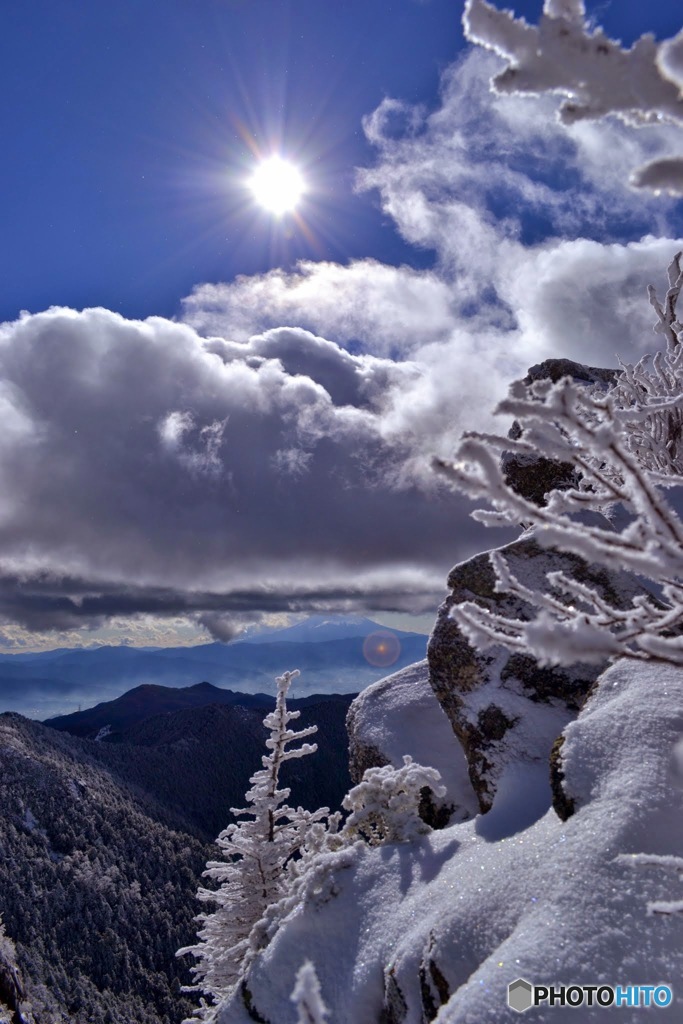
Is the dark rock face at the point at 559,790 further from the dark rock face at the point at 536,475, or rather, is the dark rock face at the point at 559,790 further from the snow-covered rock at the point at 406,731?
the dark rock face at the point at 536,475

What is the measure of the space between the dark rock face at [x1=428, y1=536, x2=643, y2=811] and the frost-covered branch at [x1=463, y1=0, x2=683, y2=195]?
8.32m

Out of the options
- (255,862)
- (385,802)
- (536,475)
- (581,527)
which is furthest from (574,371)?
(581,527)

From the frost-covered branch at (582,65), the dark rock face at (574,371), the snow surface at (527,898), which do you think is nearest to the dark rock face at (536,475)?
the dark rock face at (574,371)

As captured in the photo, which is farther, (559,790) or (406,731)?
(406,731)

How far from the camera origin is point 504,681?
12180 millimetres

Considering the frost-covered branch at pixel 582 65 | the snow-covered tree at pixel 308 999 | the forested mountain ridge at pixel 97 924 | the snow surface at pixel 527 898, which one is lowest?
the forested mountain ridge at pixel 97 924

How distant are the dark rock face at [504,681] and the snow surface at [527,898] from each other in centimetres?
95

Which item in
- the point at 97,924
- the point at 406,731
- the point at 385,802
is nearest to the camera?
the point at 385,802

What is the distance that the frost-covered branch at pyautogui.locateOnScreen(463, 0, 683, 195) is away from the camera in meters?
1.92

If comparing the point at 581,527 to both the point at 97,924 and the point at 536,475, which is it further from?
the point at 97,924

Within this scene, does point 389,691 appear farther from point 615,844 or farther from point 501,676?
point 615,844

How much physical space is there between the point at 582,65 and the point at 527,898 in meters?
7.60

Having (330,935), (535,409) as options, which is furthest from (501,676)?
(535,409)

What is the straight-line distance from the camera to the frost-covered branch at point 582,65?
1.92 m
